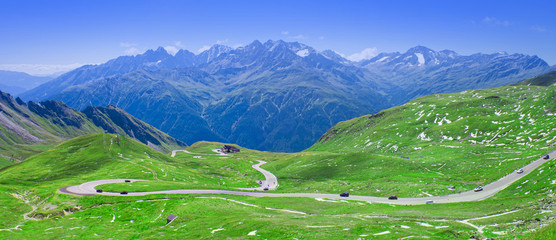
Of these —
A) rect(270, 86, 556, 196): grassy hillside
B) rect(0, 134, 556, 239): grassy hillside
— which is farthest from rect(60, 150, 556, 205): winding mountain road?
rect(0, 134, 556, 239): grassy hillside

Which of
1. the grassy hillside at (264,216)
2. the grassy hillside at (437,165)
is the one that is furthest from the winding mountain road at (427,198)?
the grassy hillside at (264,216)

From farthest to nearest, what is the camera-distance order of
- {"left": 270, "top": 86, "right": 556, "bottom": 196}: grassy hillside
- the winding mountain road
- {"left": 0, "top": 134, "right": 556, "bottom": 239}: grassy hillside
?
{"left": 270, "top": 86, "right": 556, "bottom": 196}: grassy hillside, the winding mountain road, {"left": 0, "top": 134, "right": 556, "bottom": 239}: grassy hillside

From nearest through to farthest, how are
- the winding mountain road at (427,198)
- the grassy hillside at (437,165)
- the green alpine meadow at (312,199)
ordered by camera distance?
the green alpine meadow at (312,199) < the winding mountain road at (427,198) < the grassy hillside at (437,165)

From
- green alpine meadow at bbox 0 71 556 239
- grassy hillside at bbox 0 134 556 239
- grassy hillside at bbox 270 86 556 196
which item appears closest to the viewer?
grassy hillside at bbox 0 134 556 239

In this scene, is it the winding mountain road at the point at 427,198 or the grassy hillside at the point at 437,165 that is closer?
the winding mountain road at the point at 427,198

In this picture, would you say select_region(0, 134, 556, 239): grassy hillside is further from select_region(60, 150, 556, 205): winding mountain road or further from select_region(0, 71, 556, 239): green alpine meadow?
select_region(60, 150, 556, 205): winding mountain road

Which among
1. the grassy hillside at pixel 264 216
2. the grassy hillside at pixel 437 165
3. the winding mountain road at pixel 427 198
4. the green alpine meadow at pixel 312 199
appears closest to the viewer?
the grassy hillside at pixel 264 216

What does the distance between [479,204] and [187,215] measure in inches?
2566

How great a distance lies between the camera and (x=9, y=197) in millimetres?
95500

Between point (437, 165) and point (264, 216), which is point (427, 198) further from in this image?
point (437, 165)

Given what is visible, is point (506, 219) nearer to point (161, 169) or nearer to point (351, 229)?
point (351, 229)

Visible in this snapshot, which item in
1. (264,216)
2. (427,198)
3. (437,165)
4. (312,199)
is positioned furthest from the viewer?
(437,165)

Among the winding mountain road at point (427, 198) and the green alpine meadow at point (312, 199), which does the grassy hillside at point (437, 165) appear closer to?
the green alpine meadow at point (312, 199)

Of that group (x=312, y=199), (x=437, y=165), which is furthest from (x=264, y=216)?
(x=437, y=165)
